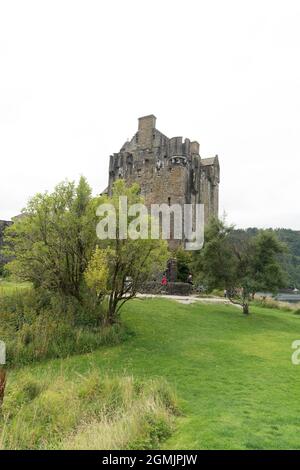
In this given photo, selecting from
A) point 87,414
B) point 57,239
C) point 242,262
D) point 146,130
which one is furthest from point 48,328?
point 146,130

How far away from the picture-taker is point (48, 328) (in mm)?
13484

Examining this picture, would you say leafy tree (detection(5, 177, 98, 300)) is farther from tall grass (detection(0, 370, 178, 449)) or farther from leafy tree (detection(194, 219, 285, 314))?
leafy tree (detection(194, 219, 285, 314))

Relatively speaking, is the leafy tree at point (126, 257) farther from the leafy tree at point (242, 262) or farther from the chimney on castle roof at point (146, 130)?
the chimney on castle roof at point (146, 130)

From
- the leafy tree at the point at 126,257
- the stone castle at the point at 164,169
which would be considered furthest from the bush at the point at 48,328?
the stone castle at the point at 164,169

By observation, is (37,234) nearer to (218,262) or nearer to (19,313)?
(19,313)

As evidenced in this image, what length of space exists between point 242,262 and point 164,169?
22.1 metres

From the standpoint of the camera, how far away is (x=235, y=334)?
16.0 meters

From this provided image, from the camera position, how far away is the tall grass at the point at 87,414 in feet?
20.0

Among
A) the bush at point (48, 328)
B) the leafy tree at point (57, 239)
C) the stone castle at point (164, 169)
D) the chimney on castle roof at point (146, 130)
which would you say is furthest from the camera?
the chimney on castle roof at point (146, 130)

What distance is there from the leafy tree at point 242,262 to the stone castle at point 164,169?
737 inches

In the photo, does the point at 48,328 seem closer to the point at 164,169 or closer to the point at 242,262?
the point at 242,262

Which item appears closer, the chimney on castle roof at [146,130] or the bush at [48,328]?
the bush at [48,328]

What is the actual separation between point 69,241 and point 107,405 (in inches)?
330

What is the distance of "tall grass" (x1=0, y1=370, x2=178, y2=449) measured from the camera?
6.11m
